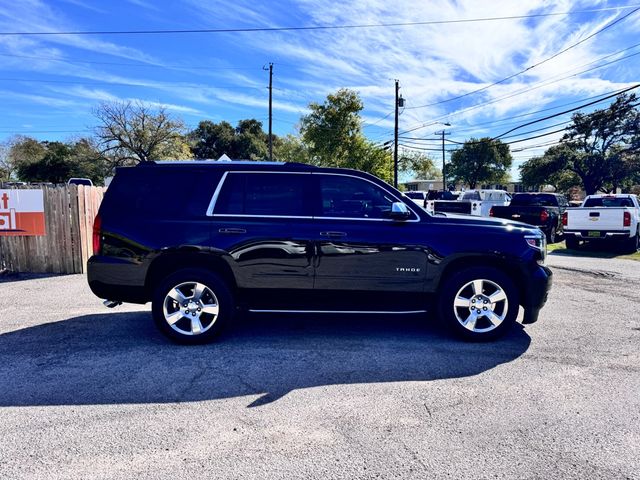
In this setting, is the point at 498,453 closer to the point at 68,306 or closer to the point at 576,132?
the point at 68,306

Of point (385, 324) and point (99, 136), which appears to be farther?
point (99, 136)

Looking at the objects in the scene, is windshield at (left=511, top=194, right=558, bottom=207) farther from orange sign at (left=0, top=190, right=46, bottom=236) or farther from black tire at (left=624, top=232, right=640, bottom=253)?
orange sign at (left=0, top=190, right=46, bottom=236)

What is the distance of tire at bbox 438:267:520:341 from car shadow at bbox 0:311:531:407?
0.18 m

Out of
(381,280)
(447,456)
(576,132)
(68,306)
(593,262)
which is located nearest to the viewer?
(447,456)

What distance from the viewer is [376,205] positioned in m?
4.76

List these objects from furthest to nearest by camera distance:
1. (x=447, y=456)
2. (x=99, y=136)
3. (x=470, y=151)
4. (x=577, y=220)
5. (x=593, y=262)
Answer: (x=470, y=151)
(x=99, y=136)
(x=577, y=220)
(x=593, y=262)
(x=447, y=456)

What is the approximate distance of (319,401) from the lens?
3.43 m

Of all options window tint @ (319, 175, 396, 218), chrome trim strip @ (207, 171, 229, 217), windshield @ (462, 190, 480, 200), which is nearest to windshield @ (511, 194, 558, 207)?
windshield @ (462, 190, 480, 200)

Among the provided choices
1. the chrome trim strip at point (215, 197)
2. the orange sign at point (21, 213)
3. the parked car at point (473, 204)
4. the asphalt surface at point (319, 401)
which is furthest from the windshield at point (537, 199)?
the orange sign at point (21, 213)

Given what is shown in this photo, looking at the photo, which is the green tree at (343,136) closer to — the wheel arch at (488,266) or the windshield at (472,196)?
the windshield at (472,196)

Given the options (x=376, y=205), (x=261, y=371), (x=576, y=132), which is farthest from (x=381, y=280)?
(x=576, y=132)

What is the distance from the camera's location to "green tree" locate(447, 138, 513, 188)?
7150 centimetres

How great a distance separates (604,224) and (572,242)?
4.81 ft

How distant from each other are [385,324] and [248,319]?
1.84 metres
